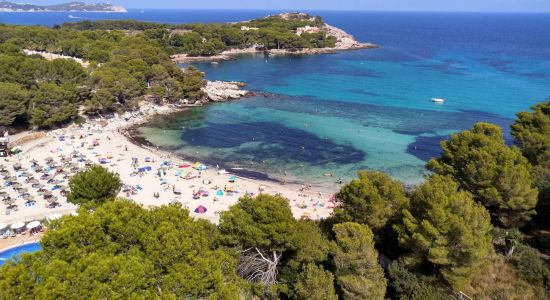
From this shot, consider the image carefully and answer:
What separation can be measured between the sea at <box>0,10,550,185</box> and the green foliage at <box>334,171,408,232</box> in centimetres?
1668

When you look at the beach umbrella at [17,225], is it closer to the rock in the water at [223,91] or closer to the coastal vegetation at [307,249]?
the coastal vegetation at [307,249]

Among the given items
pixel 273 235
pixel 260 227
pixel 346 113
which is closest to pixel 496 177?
pixel 273 235

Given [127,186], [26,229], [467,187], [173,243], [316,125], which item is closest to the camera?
[173,243]

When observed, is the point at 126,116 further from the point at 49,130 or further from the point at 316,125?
the point at 316,125

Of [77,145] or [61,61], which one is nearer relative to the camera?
[77,145]

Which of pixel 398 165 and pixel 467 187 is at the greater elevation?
pixel 467 187

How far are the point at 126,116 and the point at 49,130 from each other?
10227 mm

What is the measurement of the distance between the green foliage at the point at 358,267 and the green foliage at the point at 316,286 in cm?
65

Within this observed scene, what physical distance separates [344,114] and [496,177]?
124ft

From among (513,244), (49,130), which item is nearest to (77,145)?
(49,130)

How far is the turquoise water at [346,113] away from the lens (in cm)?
4506

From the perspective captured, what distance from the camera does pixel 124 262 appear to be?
13648 mm

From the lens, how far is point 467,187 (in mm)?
25125

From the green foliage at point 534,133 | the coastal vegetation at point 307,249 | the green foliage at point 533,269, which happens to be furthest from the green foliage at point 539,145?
the green foliage at point 533,269
